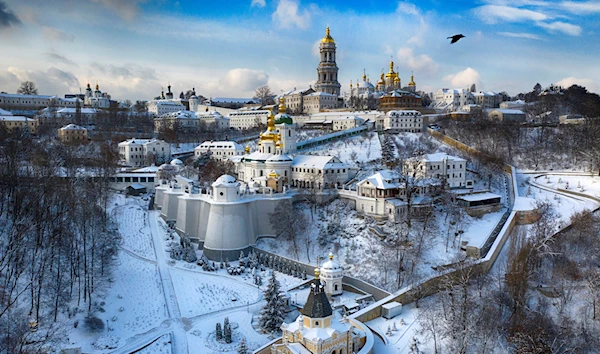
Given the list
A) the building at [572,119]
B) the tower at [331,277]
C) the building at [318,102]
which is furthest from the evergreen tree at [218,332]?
the building at [318,102]

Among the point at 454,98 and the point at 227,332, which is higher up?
the point at 454,98

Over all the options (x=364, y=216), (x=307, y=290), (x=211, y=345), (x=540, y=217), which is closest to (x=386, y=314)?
(x=307, y=290)

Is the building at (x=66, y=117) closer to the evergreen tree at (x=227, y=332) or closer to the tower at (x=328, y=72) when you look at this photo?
the tower at (x=328, y=72)

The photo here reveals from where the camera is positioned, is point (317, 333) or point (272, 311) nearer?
point (317, 333)

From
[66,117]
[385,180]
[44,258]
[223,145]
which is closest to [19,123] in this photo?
[66,117]

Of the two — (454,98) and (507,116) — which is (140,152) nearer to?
(507,116)

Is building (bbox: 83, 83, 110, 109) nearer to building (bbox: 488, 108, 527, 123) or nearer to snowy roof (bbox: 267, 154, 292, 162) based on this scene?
snowy roof (bbox: 267, 154, 292, 162)
